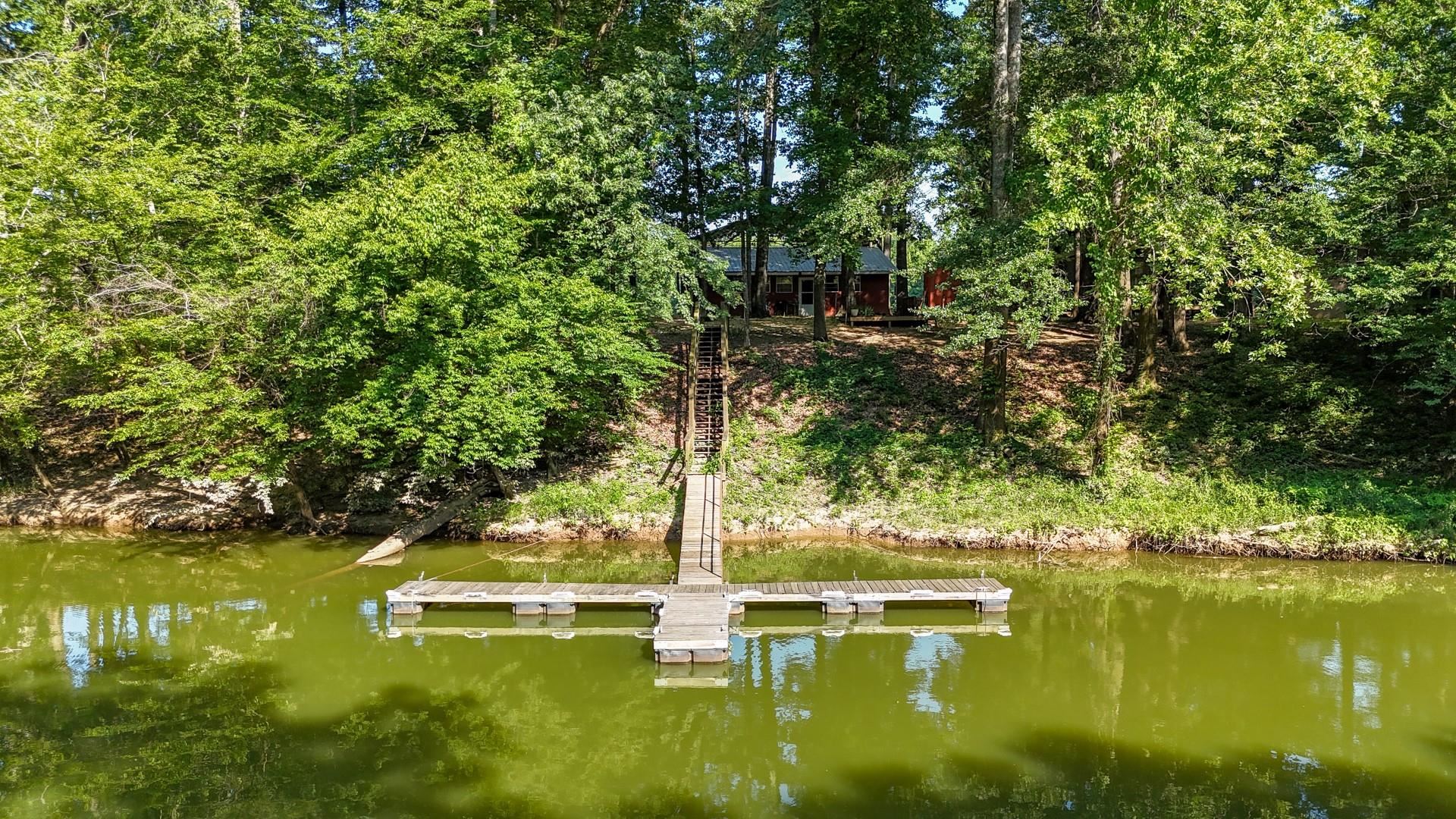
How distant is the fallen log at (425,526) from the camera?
51.4ft

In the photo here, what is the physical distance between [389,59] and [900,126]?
13214 mm

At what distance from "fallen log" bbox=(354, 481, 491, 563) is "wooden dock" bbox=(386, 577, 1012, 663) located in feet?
8.29

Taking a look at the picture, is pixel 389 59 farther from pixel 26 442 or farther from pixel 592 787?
pixel 592 787

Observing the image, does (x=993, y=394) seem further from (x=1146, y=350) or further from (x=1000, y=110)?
(x=1000, y=110)

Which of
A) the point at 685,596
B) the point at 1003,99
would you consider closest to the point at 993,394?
the point at 1003,99

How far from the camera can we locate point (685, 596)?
1256 cm

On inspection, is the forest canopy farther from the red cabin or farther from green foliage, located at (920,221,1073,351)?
the red cabin

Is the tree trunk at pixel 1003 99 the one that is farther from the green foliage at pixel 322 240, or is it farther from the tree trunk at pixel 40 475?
the tree trunk at pixel 40 475

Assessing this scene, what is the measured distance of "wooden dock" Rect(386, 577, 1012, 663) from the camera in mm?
12555

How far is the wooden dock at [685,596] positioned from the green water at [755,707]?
0.34m

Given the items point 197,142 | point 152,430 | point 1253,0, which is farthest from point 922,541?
point 197,142

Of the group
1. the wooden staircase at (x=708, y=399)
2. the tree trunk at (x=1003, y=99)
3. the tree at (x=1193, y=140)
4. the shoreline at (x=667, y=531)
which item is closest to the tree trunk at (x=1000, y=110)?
the tree trunk at (x=1003, y=99)

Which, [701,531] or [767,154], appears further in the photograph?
[767,154]

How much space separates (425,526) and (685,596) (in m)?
6.91
